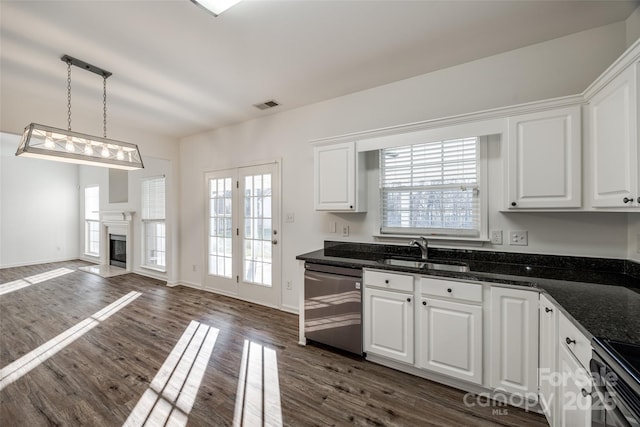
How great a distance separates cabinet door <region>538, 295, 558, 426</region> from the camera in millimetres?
1462

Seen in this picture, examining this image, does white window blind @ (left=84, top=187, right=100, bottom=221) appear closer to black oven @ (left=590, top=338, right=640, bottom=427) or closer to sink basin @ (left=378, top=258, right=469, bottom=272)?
sink basin @ (left=378, top=258, right=469, bottom=272)

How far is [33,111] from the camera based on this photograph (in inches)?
118

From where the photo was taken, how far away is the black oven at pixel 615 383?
81 cm

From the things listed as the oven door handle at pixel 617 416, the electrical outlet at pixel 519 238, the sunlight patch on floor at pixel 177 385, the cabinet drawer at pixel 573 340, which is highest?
the electrical outlet at pixel 519 238

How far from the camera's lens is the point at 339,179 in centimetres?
273

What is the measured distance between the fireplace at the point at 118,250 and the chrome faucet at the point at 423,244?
22.0 feet

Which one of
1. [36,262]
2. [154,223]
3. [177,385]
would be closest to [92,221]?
[36,262]

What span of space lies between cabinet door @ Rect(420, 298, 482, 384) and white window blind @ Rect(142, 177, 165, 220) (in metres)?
5.37

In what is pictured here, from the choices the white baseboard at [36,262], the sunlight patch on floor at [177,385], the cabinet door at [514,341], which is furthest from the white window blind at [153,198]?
the cabinet door at [514,341]

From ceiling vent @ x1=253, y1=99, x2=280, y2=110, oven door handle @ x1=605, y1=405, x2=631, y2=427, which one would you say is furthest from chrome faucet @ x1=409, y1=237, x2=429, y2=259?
ceiling vent @ x1=253, y1=99, x2=280, y2=110

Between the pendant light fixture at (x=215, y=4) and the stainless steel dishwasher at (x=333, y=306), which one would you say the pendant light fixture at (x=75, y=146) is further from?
the stainless steel dishwasher at (x=333, y=306)

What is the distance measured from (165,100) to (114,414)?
316 centimetres

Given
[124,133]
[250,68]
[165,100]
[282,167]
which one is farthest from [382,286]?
[124,133]

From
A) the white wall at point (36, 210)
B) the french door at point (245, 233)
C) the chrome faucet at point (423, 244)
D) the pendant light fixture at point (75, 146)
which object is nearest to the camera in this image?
the pendant light fixture at point (75, 146)
